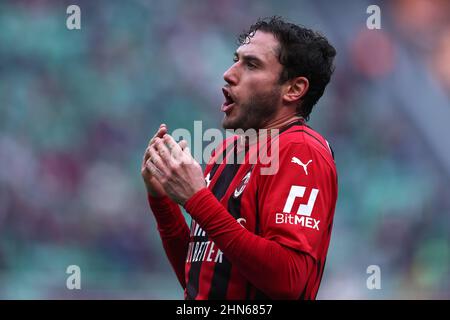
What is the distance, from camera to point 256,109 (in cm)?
259

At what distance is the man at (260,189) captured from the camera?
216 cm

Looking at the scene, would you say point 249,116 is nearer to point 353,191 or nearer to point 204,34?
point 353,191

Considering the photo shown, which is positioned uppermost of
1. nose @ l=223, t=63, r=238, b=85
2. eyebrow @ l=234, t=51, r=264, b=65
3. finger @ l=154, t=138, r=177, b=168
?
eyebrow @ l=234, t=51, r=264, b=65

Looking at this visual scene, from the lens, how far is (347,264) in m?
6.07

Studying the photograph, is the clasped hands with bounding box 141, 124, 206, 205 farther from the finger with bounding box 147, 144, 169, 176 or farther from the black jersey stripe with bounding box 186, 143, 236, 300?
the black jersey stripe with bounding box 186, 143, 236, 300

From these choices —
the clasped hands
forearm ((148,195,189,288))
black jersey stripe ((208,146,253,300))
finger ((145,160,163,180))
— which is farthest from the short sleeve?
forearm ((148,195,189,288))

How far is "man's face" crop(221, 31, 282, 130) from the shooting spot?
258cm

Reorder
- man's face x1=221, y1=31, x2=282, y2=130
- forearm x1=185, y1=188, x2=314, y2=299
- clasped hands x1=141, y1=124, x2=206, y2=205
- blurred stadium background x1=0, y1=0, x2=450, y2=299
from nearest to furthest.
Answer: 1. forearm x1=185, y1=188, x2=314, y2=299
2. clasped hands x1=141, y1=124, x2=206, y2=205
3. man's face x1=221, y1=31, x2=282, y2=130
4. blurred stadium background x1=0, y1=0, x2=450, y2=299

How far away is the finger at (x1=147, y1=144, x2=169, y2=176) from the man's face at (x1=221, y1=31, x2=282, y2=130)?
371 millimetres

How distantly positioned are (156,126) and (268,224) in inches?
178

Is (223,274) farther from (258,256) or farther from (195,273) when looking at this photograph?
(258,256)

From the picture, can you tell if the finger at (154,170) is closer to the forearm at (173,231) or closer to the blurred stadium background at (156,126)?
the forearm at (173,231)

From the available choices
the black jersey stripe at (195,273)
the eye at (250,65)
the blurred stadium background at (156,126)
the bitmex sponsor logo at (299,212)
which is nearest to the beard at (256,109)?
the eye at (250,65)

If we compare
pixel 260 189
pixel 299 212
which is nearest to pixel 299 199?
pixel 299 212
